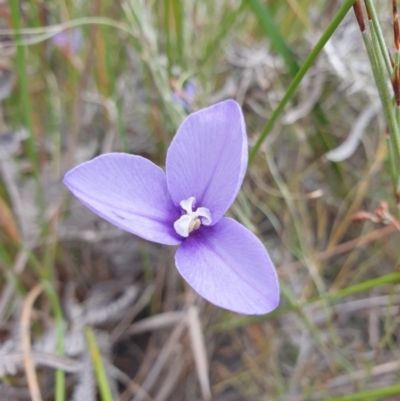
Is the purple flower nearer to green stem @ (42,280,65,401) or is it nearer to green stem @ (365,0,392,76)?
green stem @ (365,0,392,76)

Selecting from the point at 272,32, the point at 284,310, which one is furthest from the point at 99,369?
the point at 272,32

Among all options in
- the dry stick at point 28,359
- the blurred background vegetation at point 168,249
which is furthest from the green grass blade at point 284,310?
the dry stick at point 28,359

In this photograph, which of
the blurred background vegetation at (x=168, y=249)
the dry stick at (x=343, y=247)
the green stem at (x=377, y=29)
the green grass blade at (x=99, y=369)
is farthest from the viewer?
the dry stick at (x=343, y=247)

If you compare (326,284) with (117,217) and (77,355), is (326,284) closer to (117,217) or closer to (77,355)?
(77,355)

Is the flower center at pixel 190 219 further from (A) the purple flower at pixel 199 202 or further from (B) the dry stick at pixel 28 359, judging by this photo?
(B) the dry stick at pixel 28 359

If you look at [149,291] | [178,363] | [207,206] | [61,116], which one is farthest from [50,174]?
[207,206]

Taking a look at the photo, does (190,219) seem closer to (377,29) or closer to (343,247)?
(377,29)

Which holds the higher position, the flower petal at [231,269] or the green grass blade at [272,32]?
the green grass blade at [272,32]

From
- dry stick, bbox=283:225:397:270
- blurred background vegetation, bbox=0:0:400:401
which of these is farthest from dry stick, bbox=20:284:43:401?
dry stick, bbox=283:225:397:270
